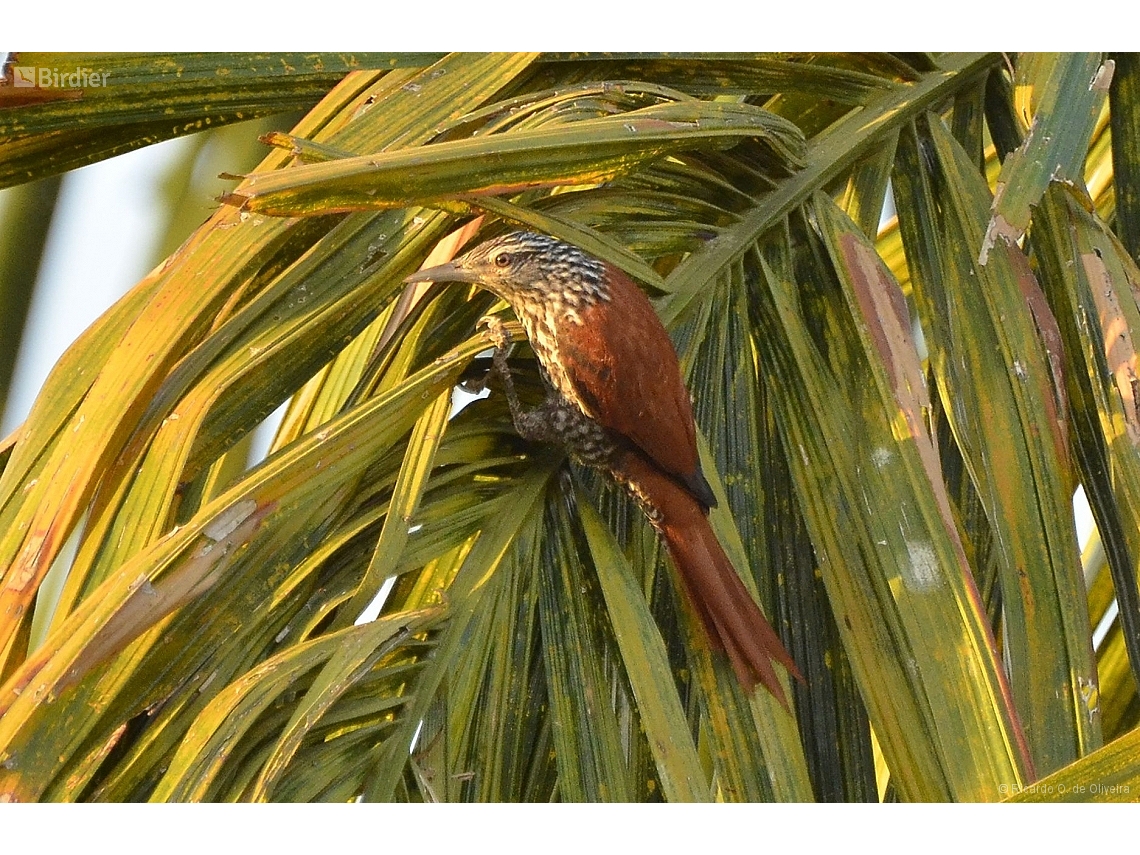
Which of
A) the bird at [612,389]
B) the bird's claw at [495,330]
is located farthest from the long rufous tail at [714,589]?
the bird's claw at [495,330]

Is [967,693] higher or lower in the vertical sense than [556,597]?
lower

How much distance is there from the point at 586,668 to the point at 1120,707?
0.79m

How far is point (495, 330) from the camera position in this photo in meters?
1.05

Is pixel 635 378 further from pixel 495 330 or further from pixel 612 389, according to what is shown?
pixel 495 330

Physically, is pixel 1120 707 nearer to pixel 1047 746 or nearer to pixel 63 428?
pixel 1047 746

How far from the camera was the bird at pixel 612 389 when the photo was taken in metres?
1.02

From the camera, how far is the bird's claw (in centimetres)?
104

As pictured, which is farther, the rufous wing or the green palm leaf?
the rufous wing

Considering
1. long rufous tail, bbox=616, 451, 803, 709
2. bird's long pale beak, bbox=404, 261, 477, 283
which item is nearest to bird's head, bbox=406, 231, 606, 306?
bird's long pale beak, bbox=404, 261, 477, 283

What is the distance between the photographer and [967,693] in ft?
2.83

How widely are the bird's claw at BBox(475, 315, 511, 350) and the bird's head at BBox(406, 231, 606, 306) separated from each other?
0.09 ft

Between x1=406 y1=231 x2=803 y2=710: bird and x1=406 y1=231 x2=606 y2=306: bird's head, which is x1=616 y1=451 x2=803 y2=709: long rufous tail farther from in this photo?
x1=406 y1=231 x2=606 y2=306: bird's head

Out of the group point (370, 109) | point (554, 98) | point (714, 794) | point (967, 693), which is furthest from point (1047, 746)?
point (370, 109)

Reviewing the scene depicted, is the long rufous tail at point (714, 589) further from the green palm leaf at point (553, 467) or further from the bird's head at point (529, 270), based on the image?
the bird's head at point (529, 270)
